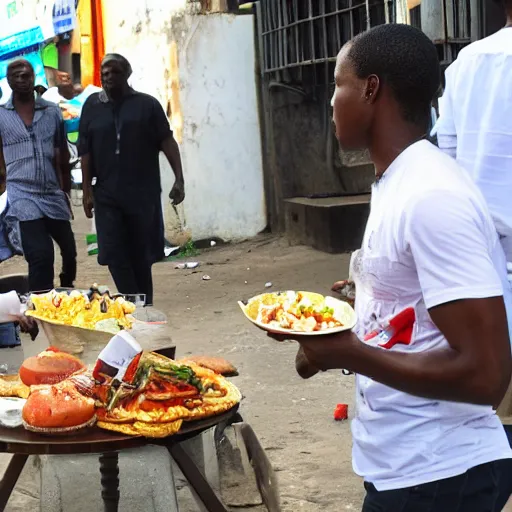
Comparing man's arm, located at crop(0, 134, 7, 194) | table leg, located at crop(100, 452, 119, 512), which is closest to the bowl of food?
table leg, located at crop(100, 452, 119, 512)

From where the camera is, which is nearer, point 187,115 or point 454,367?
point 454,367

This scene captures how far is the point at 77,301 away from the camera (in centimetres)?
417

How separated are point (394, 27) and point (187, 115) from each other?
9516 mm

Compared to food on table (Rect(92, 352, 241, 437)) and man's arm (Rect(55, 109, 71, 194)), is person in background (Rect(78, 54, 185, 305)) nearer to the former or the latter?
man's arm (Rect(55, 109, 71, 194))

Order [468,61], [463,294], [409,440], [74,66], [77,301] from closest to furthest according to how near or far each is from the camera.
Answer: [463,294], [409,440], [468,61], [77,301], [74,66]

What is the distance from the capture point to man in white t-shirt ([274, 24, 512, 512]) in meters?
1.73

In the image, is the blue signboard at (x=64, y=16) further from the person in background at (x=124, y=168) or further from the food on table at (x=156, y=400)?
the food on table at (x=156, y=400)

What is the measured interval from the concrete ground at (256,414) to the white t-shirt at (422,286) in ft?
7.43

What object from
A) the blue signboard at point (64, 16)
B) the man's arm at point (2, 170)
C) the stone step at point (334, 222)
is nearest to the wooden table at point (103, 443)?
the man's arm at point (2, 170)

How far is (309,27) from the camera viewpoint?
10305 millimetres

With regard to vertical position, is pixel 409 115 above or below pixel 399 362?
above

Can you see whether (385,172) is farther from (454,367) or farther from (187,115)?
(187,115)

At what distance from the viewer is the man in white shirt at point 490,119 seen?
9.11ft

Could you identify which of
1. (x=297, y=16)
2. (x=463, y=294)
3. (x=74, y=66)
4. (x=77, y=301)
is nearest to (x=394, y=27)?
(x=463, y=294)
